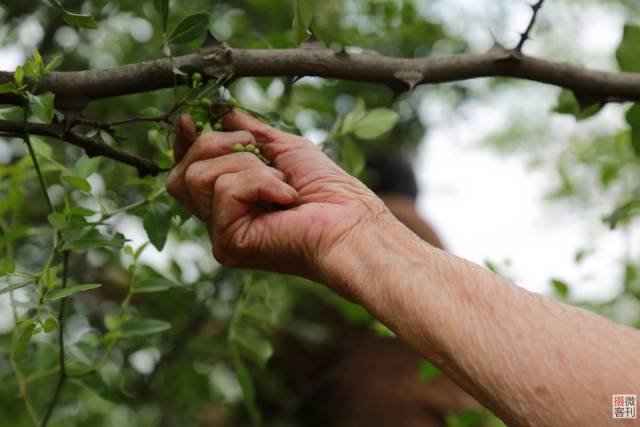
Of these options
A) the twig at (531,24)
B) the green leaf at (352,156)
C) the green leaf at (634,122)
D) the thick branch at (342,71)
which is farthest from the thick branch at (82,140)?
the green leaf at (634,122)

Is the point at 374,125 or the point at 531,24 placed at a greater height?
the point at 531,24

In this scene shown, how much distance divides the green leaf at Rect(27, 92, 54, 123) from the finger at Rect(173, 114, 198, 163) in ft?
0.60

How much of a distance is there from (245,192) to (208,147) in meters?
0.07

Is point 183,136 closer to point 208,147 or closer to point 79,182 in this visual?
point 208,147

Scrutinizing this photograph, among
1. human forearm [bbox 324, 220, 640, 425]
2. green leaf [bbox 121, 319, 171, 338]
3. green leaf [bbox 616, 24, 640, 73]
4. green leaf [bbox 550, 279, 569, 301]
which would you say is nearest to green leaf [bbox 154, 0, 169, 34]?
human forearm [bbox 324, 220, 640, 425]

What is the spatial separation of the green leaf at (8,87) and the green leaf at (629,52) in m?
0.91

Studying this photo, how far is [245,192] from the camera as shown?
103 cm

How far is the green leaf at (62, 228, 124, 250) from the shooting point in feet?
3.32

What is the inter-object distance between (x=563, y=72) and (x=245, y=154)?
516 millimetres

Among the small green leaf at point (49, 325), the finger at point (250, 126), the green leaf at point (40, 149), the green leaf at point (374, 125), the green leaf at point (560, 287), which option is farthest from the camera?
the green leaf at point (560, 287)

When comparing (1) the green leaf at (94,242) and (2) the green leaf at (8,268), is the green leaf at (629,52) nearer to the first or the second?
(1) the green leaf at (94,242)

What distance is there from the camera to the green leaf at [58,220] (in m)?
0.99

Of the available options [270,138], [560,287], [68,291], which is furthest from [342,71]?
[560,287]

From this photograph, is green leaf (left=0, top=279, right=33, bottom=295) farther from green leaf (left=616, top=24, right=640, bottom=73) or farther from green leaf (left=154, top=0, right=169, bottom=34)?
green leaf (left=616, top=24, right=640, bottom=73)
